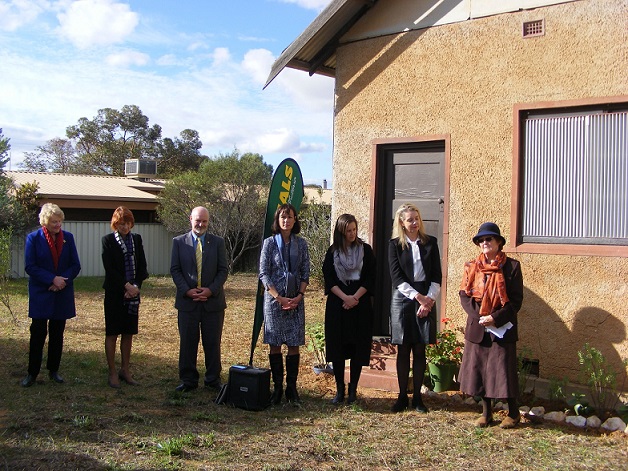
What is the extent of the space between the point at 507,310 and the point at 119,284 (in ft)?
12.7

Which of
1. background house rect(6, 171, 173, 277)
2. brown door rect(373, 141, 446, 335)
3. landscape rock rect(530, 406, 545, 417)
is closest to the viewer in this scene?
landscape rock rect(530, 406, 545, 417)

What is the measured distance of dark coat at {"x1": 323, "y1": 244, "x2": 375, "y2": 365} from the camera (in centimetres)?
638

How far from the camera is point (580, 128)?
6.27 meters

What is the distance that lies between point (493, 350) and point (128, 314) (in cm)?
369

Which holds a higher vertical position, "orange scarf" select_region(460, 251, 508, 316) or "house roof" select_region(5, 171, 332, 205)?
"house roof" select_region(5, 171, 332, 205)

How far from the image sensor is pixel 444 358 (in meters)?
6.67

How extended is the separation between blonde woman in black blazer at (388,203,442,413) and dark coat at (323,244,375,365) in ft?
0.93

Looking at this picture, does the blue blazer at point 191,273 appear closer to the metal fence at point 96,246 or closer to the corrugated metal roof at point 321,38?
the corrugated metal roof at point 321,38

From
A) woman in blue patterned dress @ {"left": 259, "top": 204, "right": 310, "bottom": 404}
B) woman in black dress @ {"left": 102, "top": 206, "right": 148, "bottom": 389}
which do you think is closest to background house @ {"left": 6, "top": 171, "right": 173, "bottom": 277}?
woman in black dress @ {"left": 102, "top": 206, "right": 148, "bottom": 389}

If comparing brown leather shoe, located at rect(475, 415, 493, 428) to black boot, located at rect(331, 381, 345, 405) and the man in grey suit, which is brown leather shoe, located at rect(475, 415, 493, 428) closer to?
black boot, located at rect(331, 381, 345, 405)

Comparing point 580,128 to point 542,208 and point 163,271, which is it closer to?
point 542,208

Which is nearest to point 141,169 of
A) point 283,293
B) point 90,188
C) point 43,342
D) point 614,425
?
point 90,188

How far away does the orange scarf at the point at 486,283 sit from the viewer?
5656 mm

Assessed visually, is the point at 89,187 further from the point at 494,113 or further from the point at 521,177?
the point at 521,177
